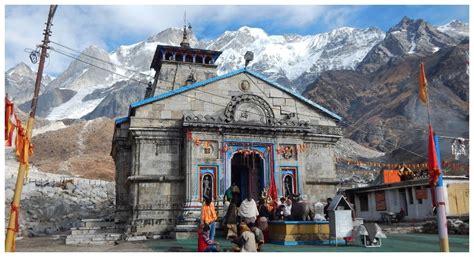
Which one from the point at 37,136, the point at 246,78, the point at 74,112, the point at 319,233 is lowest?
the point at 319,233

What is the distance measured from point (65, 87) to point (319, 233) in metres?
203

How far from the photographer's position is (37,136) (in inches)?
3118

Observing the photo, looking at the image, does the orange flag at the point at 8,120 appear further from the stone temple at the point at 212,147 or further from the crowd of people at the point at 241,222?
the stone temple at the point at 212,147

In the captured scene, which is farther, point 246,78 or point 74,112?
point 74,112

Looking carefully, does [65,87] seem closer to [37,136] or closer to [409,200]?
[37,136]

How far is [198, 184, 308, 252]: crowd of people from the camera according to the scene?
33.8 feet

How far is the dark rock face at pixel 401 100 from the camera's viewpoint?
7394 centimetres

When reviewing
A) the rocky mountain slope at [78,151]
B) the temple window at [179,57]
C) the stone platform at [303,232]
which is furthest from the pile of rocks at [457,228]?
the rocky mountain slope at [78,151]

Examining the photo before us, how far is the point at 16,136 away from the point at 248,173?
13294mm

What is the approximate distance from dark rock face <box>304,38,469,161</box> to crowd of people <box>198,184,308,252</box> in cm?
4634

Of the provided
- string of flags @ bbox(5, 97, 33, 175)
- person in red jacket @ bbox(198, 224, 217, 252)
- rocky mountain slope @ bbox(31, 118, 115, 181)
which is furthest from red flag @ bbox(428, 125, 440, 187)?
rocky mountain slope @ bbox(31, 118, 115, 181)

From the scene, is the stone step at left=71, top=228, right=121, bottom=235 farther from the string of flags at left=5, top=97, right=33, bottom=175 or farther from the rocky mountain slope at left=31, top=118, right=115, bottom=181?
the rocky mountain slope at left=31, top=118, right=115, bottom=181

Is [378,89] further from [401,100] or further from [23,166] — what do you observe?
[23,166]

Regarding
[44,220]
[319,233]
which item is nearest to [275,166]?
[319,233]
